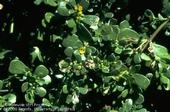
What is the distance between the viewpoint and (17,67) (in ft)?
5.64

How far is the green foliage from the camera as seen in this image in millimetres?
1729

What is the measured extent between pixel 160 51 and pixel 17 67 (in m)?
0.60

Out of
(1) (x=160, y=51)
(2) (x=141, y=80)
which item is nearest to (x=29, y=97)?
(2) (x=141, y=80)

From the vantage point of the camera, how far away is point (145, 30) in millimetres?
1938

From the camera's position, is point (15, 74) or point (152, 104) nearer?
point (15, 74)

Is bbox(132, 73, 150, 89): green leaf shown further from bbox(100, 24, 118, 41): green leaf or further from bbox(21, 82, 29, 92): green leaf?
bbox(21, 82, 29, 92): green leaf

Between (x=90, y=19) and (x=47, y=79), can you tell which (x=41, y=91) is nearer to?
(x=47, y=79)

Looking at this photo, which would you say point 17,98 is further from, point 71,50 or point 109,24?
point 109,24

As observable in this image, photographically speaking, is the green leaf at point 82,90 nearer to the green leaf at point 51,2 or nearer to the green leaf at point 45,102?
the green leaf at point 45,102

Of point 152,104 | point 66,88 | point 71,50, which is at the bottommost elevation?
point 152,104

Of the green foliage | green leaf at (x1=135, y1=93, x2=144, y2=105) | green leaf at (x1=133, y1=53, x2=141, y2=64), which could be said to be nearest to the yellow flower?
the green foliage

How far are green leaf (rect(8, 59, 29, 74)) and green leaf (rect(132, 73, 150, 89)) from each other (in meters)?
0.44

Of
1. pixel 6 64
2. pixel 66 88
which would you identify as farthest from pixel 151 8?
pixel 6 64

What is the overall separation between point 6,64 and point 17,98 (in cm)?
17
